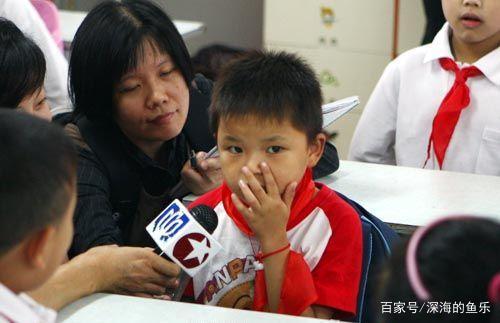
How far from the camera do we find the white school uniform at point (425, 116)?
8.16ft

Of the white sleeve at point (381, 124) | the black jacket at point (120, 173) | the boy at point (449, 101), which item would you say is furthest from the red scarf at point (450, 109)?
the black jacket at point (120, 173)

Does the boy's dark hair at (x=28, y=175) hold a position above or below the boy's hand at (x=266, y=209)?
above

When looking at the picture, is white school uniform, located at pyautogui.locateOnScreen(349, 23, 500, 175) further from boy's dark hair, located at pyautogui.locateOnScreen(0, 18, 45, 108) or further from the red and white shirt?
boy's dark hair, located at pyautogui.locateOnScreen(0, 18, 45, 108)

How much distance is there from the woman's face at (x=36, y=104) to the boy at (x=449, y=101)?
3.57 ft

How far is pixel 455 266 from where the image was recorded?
2.66ft

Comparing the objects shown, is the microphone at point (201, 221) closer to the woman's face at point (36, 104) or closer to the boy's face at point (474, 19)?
the woman's face at point (36, 104)

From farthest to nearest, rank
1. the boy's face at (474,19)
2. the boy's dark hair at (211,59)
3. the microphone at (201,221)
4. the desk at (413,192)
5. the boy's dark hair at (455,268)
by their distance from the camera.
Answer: the boy's dark hair at (211,59), the boy's face at (474,19), the desk at (413,192), the microphone at (201,221), the boy's dark hair at (455,268)

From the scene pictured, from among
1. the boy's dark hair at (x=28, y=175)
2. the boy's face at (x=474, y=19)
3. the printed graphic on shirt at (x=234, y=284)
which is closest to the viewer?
the boy's dark hair at (x=28, y=175)

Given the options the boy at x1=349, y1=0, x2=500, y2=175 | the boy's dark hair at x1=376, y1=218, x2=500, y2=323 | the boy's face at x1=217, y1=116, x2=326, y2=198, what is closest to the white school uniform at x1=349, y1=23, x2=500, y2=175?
the boy at x1=349, y1=0, x2=500, y2=175

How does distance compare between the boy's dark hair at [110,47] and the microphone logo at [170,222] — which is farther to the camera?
the boy's dark hair at [110,47]

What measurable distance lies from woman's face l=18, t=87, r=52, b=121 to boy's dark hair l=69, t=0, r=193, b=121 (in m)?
0.12

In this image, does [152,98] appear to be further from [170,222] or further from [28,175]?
[28,175]

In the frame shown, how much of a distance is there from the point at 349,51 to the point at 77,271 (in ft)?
11.0

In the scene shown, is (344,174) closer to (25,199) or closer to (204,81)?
(204,81)
